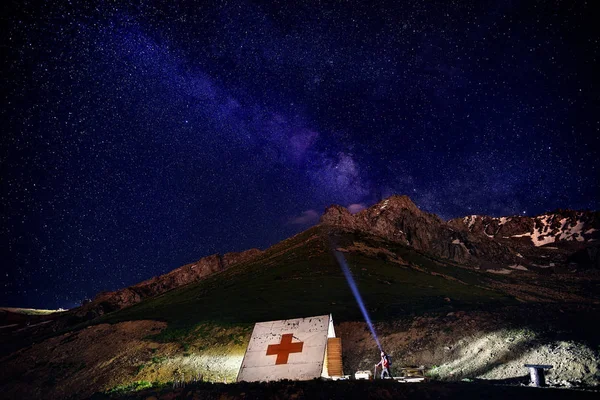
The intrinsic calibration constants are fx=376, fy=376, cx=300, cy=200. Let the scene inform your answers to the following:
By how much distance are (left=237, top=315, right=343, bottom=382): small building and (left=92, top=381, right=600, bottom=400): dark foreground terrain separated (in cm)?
393

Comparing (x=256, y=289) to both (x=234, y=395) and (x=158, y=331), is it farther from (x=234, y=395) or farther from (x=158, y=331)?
(x=234, y=395)

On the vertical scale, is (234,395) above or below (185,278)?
below

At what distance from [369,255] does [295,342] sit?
10875cm

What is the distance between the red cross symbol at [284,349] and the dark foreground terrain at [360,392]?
4927mm

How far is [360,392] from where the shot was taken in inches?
713

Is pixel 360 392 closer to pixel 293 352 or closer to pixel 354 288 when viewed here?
pixel 293 352

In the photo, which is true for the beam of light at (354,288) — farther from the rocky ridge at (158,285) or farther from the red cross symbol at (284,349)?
the rocky ridge at (158,285)

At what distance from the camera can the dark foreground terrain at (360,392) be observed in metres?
17.0

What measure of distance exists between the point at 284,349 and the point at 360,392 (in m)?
9.13

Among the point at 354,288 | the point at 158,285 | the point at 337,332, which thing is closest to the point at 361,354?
the point at 337,332

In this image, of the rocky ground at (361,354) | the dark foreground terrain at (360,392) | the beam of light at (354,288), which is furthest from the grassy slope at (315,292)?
the dark foreground terrain at (360,392)

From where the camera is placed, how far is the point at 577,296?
372 feet

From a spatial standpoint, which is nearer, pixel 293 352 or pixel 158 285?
pixel 293 352

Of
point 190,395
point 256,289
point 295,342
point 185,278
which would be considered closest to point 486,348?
point 295,342
